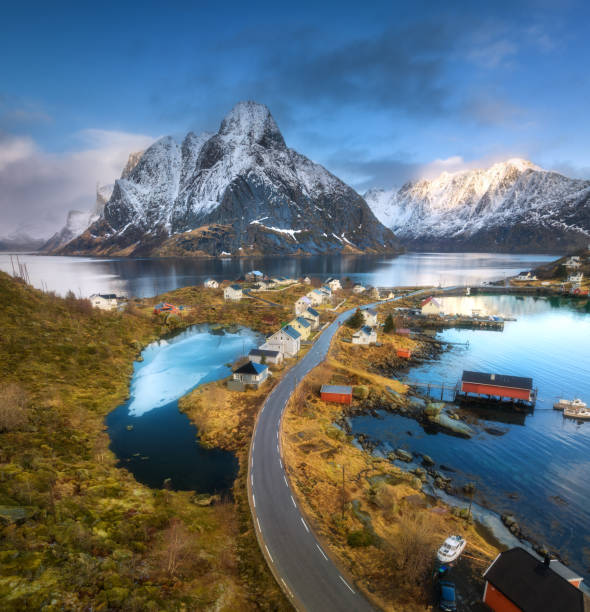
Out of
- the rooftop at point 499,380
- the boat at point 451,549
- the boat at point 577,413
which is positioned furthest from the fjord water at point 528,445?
the boat at point 451,549

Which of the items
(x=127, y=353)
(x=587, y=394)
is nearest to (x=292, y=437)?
(x=127, y=353)

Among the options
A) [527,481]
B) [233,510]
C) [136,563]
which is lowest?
[527,481]

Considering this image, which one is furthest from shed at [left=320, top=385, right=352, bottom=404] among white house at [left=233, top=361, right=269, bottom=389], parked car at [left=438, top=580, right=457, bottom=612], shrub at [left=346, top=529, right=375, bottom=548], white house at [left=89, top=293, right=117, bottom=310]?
white house at [left=89, top=293, right=117, bottom=310]

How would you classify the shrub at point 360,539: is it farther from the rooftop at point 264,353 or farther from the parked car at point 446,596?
the rooftop at point 264,353

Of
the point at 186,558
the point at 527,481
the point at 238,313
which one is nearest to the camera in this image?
the point at 186,558

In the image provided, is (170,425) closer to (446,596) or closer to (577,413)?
(446,596)

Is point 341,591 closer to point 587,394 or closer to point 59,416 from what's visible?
point 59,416

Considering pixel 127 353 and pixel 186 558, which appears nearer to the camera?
pixel 186 558
